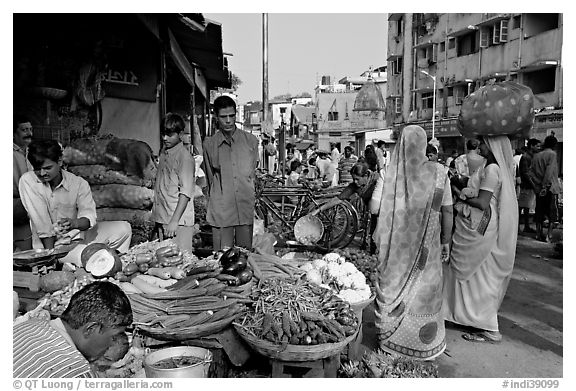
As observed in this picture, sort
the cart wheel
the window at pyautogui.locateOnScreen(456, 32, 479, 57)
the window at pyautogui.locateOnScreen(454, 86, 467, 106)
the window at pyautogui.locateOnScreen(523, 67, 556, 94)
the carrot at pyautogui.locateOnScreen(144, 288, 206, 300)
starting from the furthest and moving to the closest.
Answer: the window at pyautogui.locateOnScreen(454, 86, 467, 106), the window at pyautogui.locateOnScreen(456, 32, 479, 57), the window at pyautogui.locateOnScreen(523, 67, 556, 94), the cart wheel, the carrot at pyautogui.locateOnScreen(144, 288, 206, 300)

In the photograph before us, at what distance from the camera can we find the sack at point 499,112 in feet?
14.4

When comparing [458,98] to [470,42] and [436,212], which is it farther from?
[436,212]

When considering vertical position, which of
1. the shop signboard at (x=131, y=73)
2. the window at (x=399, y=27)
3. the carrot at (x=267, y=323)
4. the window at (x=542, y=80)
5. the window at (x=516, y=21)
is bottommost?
the carrot at (x=267, y=323)

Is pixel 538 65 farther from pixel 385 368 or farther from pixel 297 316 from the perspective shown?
pixel 297 316

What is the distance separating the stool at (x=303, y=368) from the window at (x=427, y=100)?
97.4ft

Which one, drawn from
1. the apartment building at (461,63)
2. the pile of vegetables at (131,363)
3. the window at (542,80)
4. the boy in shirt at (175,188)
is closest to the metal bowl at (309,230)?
the boy in shirt at (175,188)

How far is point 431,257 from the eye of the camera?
12.7 feet

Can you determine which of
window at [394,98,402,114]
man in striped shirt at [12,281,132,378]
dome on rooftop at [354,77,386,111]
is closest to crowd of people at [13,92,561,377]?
man in striped shirt at [12,281,132,378]

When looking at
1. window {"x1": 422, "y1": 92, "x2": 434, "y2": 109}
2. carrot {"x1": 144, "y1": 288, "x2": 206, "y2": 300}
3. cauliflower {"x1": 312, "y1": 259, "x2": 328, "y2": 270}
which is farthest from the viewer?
window {"x1": 422, "y1": 92, "x2": 434, "y2": 109}

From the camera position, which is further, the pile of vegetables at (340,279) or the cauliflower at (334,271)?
the cauliflower at (334,271)

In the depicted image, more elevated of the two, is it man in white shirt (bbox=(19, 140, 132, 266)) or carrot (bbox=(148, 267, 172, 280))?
man in white shirt (bbox=(19, 140, 132, 266))

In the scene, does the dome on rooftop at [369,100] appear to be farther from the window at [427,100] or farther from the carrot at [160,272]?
Answer: the carrot at [160,272]

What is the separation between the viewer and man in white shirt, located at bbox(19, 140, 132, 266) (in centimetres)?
378

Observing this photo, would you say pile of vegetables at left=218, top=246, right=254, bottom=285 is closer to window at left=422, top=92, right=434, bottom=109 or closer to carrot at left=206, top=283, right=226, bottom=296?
carrot at left=206, top=283, right=226, bottom=296
